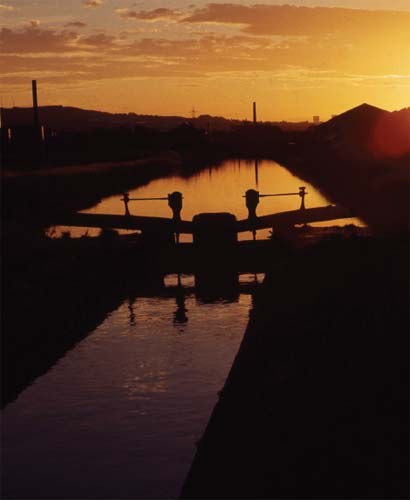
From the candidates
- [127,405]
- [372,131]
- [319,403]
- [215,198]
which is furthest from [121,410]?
[372,131]

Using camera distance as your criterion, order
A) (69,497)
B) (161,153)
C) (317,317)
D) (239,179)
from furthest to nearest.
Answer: (161,153) < (239,179) < (317,317) < (69,497)

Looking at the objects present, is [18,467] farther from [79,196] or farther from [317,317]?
[79,196]

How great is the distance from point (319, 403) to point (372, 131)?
78.8 meters

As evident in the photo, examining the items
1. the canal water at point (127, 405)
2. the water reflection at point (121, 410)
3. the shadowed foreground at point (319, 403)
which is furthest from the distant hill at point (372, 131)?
the shadowed foreground at point (319, 403)

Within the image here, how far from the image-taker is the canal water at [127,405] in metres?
10.4

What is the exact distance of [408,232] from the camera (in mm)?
23391

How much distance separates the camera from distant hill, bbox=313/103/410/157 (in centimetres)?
8012

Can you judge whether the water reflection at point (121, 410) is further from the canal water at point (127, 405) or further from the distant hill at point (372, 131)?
the distant hill at point (372, 131)

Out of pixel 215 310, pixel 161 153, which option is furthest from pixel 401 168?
pixel 161 153

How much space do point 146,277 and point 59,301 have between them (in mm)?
7010

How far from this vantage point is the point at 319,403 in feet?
32.8

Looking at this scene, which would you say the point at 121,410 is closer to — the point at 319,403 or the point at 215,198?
the point at 319,403

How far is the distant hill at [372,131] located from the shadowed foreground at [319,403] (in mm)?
61795

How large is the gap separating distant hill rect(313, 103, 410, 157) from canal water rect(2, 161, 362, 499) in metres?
57.6
